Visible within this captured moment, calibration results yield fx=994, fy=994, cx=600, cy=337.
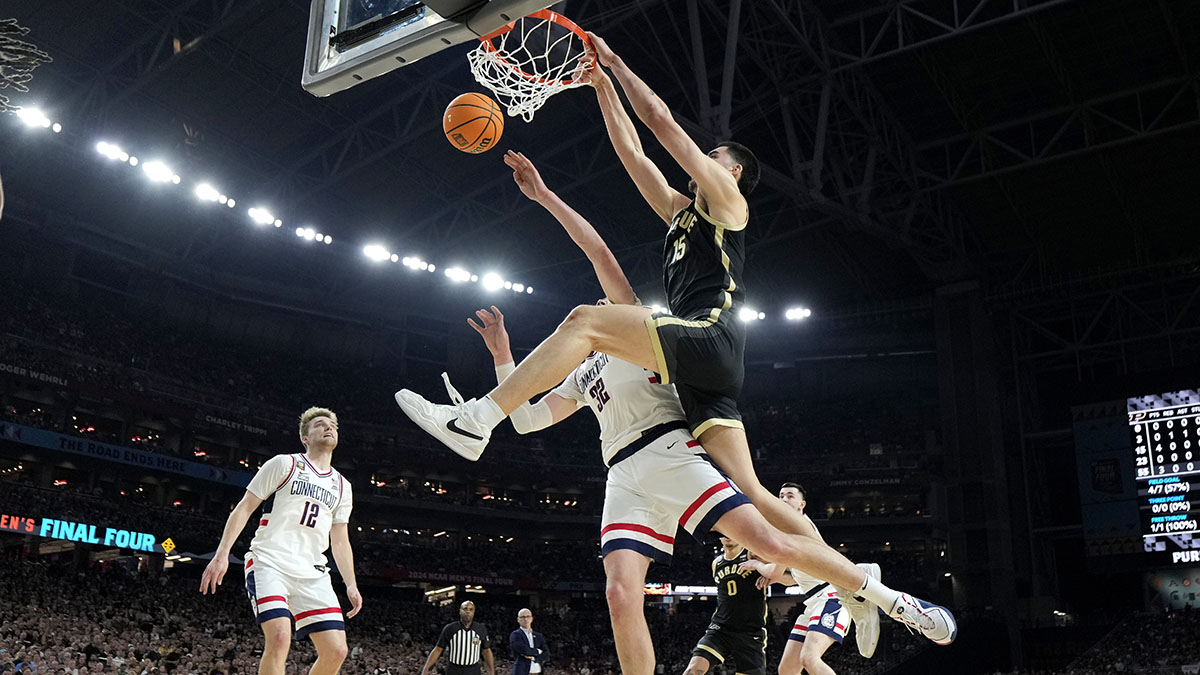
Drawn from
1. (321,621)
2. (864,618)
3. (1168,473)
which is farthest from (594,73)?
(1168,473)

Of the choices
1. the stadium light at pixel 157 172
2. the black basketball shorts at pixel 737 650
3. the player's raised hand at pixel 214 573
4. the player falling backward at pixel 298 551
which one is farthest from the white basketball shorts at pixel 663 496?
the stadium light at pixel 157 172

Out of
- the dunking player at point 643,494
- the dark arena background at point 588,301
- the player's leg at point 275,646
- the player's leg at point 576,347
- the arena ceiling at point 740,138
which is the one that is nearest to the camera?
the player's leg at point 576,347

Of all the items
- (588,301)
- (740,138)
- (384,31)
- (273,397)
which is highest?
(740,138)

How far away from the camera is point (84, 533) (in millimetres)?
27703

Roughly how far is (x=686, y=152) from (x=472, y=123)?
3417 mm

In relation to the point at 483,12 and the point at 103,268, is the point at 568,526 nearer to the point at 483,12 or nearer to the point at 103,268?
the point at 103,268

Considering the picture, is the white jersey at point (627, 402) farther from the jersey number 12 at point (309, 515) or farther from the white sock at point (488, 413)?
the jersey number 12 at point (309, 515)

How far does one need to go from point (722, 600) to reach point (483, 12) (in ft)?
17.3

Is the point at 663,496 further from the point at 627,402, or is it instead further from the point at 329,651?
the point at 329,651

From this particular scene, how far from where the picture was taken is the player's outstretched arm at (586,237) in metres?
6.17

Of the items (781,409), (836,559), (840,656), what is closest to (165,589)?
(840,656)

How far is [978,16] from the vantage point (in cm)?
2344

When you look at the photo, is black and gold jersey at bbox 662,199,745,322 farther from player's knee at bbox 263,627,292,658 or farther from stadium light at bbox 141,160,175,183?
stadium light at bbox 141,160,175,183

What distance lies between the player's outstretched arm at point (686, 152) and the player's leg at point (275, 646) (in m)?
3.99
